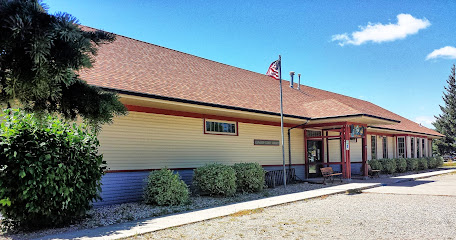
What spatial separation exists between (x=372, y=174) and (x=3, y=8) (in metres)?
21.0

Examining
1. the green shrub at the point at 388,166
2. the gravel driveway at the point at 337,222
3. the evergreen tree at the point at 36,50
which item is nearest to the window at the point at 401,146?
the green shrub at the point at 388,166

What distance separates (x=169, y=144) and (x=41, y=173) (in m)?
5.54

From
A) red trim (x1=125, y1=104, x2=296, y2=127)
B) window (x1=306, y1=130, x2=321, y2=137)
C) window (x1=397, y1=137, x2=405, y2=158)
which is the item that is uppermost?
red trim (x1=125, y1=104, x2=296, y2=127)

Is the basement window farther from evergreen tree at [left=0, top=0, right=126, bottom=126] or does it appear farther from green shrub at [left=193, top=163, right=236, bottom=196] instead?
evergreen tree at [left=0, top=0, right=126, bottom=126]

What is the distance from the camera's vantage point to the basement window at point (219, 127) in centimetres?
1371

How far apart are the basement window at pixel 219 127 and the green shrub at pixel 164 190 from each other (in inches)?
134

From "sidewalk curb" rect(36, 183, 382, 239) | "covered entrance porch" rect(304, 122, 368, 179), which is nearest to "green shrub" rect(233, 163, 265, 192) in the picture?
"sidewalk curb" rect(36, 183, 382, 239)

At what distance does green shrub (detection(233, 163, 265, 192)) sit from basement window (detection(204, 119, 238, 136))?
5.71 feet

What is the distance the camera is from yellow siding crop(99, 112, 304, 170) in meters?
10.9

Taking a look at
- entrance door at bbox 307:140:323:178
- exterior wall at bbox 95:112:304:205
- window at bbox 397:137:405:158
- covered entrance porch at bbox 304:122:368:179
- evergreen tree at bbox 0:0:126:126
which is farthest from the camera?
window at bbox 397:137:405:158

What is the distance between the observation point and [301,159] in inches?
727

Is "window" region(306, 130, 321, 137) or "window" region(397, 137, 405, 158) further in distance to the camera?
"window" region(397, 137, 405, 158)

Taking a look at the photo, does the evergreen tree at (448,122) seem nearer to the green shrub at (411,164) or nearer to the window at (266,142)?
the green shrub at (411,164)

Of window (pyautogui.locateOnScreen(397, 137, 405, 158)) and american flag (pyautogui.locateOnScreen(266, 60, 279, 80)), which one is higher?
american flag (pyautogui.locateOnScreen(266, 60, 279, 80))
